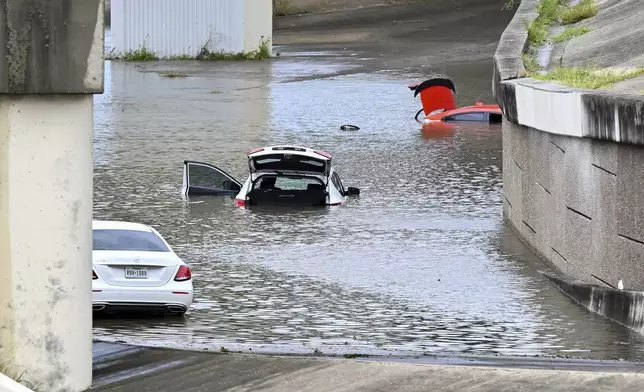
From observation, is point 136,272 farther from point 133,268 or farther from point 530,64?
point 530,64

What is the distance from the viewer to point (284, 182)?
103 feet

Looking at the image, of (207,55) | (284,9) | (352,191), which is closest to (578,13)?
(352,191)

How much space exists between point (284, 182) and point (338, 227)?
3.93 meters

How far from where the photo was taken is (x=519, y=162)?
74.2 feet

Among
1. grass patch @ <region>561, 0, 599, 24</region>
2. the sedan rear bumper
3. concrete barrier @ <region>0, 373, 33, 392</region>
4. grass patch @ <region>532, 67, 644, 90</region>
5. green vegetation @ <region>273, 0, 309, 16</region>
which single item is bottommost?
the sedan rear bumper

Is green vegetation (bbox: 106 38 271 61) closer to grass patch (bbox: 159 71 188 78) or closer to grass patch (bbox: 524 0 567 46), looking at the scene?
grass patch (bbox: 159 71 188 78)

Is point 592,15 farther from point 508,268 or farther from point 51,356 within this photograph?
point 51,356

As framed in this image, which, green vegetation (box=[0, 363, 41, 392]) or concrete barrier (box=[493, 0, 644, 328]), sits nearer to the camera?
green vegetation (box=[0, 363, 41, 392])

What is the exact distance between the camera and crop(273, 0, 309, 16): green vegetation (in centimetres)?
7125

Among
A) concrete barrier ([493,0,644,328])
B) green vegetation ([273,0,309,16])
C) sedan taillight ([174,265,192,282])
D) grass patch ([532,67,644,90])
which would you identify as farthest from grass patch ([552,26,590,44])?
green vegetation ([273,0,309,16])

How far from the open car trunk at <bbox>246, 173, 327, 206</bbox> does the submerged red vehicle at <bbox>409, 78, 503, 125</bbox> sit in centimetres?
1475

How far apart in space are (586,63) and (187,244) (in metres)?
7.89

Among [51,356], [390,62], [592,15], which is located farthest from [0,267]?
[390,62]

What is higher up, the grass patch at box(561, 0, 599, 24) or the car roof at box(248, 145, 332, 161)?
the grass patch at box(561, 0, 599, 24)
